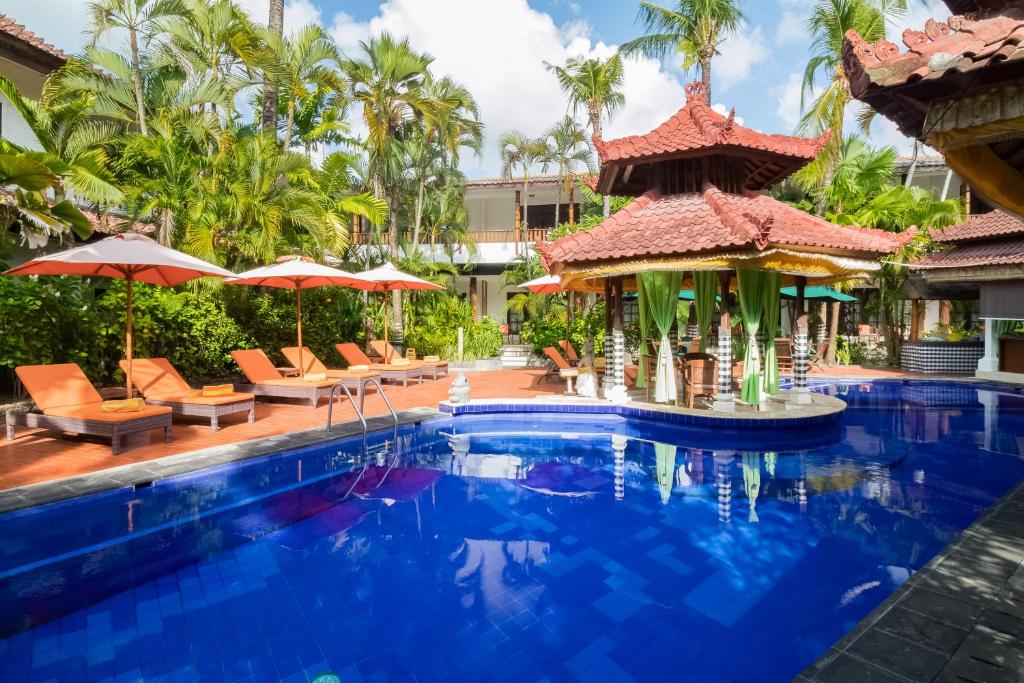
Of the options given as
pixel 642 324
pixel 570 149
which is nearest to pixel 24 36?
pixel 642 324

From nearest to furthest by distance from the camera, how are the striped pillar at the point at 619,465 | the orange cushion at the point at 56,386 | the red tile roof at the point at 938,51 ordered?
the red tile roof at the point at 938,51 → the striped pillar at the point at 619,465 → the orange cushion at the point at 56,386

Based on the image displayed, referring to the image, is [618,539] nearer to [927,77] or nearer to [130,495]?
[927,77]

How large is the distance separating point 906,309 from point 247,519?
24589mm

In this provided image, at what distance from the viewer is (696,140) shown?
9578 mm

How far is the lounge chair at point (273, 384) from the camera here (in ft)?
33.1

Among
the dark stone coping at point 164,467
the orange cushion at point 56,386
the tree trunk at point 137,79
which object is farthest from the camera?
the tree trunk at point 137,79

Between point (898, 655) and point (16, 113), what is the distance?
20.5 metres

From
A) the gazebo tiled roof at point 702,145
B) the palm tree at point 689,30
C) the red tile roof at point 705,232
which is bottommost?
the red tile roof at point 705,232

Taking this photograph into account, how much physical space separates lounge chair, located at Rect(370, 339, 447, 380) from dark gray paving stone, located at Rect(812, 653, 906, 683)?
483 inches

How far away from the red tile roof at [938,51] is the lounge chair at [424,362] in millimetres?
12433

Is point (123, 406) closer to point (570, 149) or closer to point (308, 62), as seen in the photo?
point (308, 62)

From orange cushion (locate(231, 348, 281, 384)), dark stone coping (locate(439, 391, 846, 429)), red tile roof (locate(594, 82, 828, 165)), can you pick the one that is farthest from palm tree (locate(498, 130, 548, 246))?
orange cushion (locate(231, 348, 281, 384))

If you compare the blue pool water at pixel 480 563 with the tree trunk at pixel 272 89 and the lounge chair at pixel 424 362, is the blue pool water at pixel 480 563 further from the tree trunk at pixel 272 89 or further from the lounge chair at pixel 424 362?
the tree trunk at pixel 272 89

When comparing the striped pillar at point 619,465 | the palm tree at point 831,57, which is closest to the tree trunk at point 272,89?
the striped pillar at point 619,465
